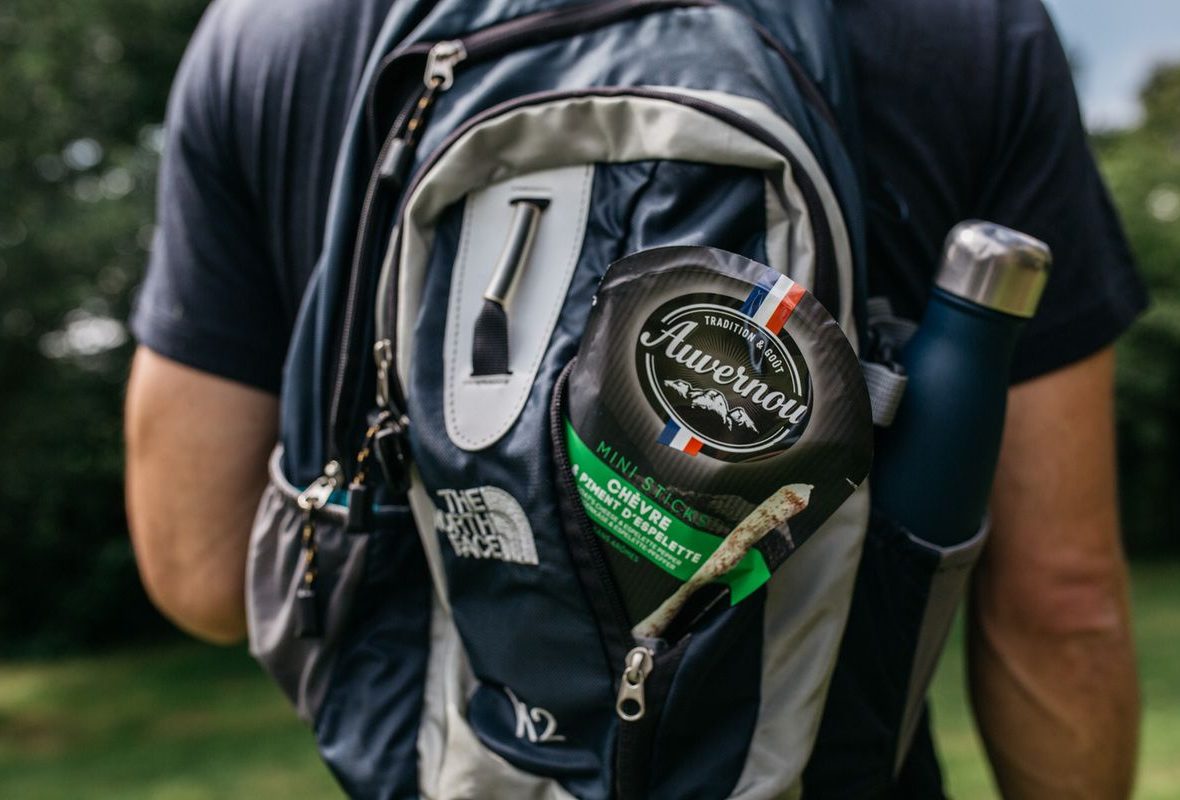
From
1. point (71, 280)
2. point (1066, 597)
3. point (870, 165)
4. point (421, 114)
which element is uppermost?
point (421, 114)

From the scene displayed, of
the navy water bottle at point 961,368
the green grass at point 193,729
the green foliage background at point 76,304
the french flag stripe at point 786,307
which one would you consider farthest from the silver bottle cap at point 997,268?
the green foliage background at point 76,304

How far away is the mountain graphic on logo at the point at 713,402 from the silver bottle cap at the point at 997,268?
260 millimetres

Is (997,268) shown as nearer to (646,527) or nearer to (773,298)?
(773,298)

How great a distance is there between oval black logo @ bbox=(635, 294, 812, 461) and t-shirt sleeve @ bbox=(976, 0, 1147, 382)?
463 millimetres

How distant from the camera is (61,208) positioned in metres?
7.67

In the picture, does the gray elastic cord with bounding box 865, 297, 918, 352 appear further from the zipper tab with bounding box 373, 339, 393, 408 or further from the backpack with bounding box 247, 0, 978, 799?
the zipper tab with bounding box 373, 339, 393, 408

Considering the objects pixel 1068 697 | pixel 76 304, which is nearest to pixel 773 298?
pixel 1068 697

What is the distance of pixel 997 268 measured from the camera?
1045 millimetres

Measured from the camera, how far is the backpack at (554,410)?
1057 mm

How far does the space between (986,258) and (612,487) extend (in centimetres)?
40

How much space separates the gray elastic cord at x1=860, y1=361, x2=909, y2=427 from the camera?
1058mm

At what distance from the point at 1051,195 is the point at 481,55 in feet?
2.05

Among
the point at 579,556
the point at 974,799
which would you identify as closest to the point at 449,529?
the point at 579,556

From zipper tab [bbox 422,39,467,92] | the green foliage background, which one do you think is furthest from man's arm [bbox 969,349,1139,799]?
the green foliage background
